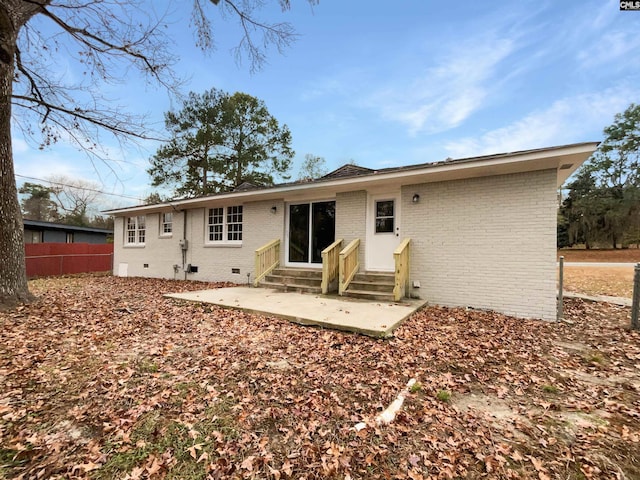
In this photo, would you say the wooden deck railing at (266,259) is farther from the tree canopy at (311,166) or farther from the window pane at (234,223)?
the tree canopy at (311,166)

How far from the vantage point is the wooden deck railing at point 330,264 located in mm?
7094

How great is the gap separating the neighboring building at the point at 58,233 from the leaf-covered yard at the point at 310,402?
18.1 meters

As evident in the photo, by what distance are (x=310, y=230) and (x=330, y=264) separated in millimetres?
1781

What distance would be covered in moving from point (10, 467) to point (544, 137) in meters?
19.7

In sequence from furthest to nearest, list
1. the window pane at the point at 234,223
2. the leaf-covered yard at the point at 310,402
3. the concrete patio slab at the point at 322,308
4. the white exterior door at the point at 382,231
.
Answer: the window pane at the point at 234,223 → the white exterior door at the point at 382,231 → the concrete patio slab at the point at 322,308 → the leaf-covered yard at the point at 310,402

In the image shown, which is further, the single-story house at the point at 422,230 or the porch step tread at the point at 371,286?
the porch step tread at the point at 371,286

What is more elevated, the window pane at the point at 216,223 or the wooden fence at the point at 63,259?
the window pane at the point at 216,223

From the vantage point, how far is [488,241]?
20.2ft

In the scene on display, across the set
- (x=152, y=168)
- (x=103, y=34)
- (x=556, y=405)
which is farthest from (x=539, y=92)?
(x=152, y=168)

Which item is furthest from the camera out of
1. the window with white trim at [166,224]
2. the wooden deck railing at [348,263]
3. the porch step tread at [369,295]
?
the window with white trim at [166,224]

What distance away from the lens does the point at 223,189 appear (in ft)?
68.3

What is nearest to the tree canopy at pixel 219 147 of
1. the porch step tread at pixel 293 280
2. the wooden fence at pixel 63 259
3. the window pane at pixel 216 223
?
the wooden fence at pixel 63 259

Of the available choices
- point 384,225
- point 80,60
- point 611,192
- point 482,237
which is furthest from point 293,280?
point 611,192

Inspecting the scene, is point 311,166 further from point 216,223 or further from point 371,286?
point 371,286
